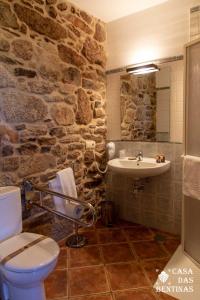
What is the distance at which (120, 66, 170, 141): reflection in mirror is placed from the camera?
2568 millimetres

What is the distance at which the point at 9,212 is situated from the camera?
5.87ft

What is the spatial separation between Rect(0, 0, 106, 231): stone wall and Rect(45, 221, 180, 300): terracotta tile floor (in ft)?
2.10

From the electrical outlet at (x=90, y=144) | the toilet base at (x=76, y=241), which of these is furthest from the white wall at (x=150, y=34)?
the toilet base at (x=76, y=241)

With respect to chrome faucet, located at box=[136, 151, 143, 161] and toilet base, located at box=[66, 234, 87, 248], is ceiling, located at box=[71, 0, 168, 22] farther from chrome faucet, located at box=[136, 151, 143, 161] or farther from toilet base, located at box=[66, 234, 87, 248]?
toilet base, located at box=[66, 234, 87, 248]

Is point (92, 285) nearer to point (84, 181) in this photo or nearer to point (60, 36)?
point (84, 181)

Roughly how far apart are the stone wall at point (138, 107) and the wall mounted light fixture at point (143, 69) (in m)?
0.05

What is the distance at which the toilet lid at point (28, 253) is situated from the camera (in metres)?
1.44

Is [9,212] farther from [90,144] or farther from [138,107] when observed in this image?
[138,107]

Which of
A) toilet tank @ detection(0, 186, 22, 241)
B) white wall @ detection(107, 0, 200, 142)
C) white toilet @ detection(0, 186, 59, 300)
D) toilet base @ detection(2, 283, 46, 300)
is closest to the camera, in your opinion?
white toilet @ detection(0, 186, 59, 300)

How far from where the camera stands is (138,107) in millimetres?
2758

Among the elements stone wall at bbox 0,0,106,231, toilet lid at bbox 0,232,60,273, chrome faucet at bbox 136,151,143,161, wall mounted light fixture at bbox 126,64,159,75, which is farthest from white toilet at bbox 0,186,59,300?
wall mounted light fixture at bbox 126,64,159,75

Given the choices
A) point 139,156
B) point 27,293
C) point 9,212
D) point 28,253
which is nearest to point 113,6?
point 139,156

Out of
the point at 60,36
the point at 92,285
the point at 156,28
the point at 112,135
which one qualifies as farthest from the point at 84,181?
the point at 156,28

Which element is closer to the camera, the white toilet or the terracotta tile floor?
the white toilet
